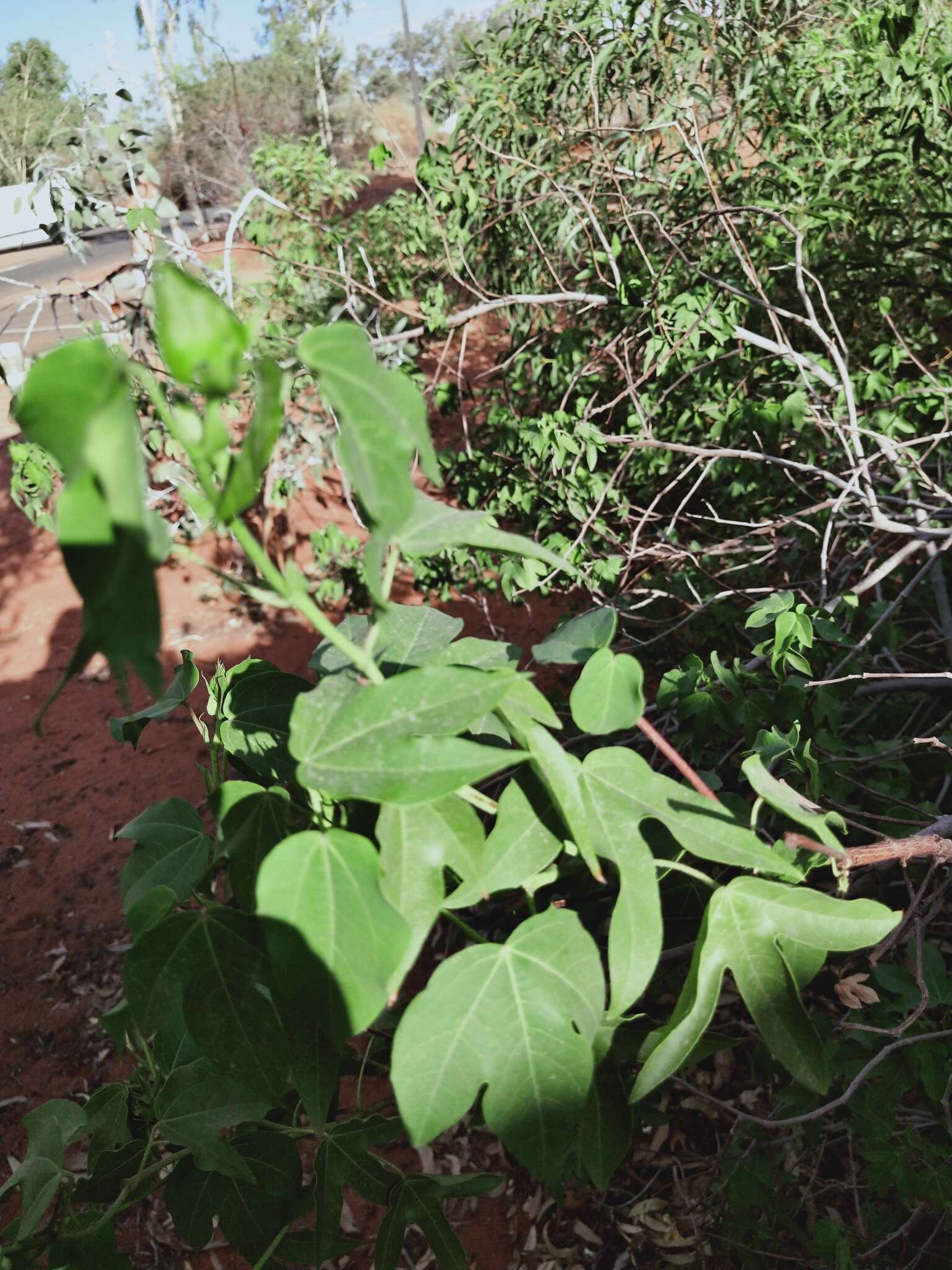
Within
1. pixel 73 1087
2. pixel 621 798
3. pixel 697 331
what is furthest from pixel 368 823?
pixel 73 1087

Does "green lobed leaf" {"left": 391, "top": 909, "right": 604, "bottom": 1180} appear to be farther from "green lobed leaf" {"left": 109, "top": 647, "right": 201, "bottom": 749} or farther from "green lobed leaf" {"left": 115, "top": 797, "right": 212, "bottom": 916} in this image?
"green lobed leaf" {"left": 109, "top": 647, "right": 201, "bottom": 749}

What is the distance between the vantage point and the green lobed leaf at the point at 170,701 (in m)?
0.87

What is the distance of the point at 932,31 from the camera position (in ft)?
9.44

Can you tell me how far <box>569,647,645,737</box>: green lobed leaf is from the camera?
28.0 inches

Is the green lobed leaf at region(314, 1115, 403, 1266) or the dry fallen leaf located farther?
the dry fallen leaf

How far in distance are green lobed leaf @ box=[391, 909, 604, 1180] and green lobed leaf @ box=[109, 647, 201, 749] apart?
399 millimetres

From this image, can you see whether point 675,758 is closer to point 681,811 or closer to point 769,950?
point 681,811

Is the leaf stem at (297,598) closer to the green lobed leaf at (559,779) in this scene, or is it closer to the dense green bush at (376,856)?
the dense green bush at (376,856)

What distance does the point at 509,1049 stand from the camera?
0.62m

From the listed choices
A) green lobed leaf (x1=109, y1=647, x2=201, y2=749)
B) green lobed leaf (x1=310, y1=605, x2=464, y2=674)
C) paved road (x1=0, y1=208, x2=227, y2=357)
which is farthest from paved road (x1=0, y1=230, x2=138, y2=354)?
green lobed leaf (x1=310, y1=605, x2=464, y2=674)

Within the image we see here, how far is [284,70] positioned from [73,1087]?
18.1m

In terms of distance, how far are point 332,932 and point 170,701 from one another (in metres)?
0.40

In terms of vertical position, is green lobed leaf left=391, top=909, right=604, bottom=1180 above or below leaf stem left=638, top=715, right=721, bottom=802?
below

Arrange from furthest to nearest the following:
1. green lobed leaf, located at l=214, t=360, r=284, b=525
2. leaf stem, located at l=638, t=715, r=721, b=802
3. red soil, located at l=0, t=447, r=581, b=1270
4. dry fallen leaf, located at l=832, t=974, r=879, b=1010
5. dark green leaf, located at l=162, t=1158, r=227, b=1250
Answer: red soil, located at l=0, t=447, r=581, b=1270
dry fallen leaf, located at l=832, t=974, r=879, b=1010
dark green leaf, located at l=162, t=1158, r=227, b=1250
leaf stem, located at l=638, t=715, r=721, b=802
green lobed leaf, located at l=214, t=360, r=284, b=525
